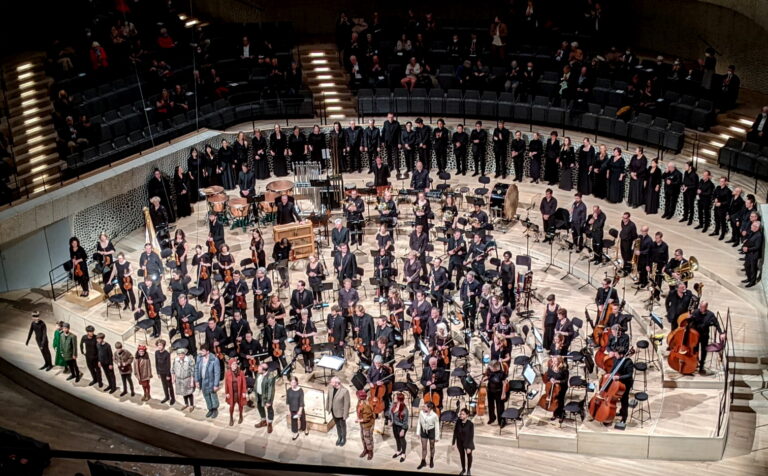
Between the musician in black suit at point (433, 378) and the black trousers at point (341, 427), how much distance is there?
1290 millimetres

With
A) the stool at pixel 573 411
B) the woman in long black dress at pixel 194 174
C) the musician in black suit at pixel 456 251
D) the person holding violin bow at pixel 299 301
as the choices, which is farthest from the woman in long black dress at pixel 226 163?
the stool at pixel 573 411

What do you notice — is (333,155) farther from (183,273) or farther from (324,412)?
(324,412)

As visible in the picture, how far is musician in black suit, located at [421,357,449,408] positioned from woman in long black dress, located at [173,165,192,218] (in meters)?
9.51

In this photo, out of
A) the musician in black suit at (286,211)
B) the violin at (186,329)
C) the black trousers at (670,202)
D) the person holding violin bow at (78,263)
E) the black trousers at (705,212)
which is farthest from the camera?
the musician in black suit at (286,211)

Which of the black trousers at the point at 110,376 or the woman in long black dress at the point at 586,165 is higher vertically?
the woman in long black dress at the point at 586,165

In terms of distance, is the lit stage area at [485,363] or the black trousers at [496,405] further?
the black trousers at [496,405]

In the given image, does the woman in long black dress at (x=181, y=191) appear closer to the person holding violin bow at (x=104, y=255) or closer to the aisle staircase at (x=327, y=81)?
the person holding violin bow at (x=104, y=255)

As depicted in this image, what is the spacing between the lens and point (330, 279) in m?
18.6

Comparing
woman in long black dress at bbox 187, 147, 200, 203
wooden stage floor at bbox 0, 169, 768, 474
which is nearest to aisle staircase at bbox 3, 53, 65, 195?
wooden stage floor at bbox 0, 169, 768, 474

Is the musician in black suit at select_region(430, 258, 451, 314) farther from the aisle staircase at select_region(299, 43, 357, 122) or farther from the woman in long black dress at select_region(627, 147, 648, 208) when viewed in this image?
the aisle staircase at select_region(299, 43, 357, 122)

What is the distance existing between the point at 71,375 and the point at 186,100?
29.7 feet

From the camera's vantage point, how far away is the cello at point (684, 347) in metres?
14.6

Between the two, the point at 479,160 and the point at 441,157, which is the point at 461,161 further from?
the point at 441,157

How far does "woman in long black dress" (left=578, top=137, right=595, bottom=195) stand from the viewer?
2083 cm
